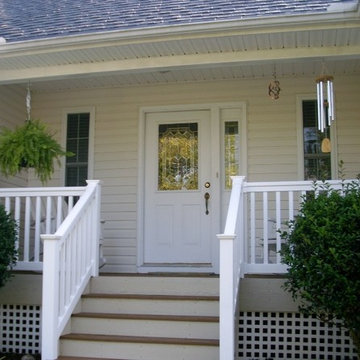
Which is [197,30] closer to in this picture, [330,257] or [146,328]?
[330,257]

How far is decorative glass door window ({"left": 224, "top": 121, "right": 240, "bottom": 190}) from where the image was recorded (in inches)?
290

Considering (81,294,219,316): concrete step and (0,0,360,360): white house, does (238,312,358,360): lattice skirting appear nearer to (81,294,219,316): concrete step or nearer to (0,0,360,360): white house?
(0,0,360,360): white house

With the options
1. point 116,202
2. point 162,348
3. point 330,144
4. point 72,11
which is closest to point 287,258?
point 162,348

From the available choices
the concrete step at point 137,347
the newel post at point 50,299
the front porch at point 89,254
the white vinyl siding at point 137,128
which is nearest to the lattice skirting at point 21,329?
the front porch at point 89,254

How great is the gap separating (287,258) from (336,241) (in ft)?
1.51

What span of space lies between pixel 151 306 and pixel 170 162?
254cm

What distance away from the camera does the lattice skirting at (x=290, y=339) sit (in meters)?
5.39

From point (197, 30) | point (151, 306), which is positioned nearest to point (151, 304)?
point (151, 306)

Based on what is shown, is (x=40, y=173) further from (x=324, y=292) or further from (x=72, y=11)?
(x=324, y=292)

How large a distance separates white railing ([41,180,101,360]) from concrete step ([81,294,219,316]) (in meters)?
0.20

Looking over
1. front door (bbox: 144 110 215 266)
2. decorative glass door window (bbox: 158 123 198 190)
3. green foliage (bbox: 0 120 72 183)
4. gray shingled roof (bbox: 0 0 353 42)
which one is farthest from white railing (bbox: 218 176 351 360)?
green foliage (bbox: 0 120 72 183)

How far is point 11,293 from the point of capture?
19.8ft

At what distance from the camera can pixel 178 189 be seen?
7.47 metres

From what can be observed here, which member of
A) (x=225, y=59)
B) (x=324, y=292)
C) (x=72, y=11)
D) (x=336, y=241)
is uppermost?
(x=72, y=11)
